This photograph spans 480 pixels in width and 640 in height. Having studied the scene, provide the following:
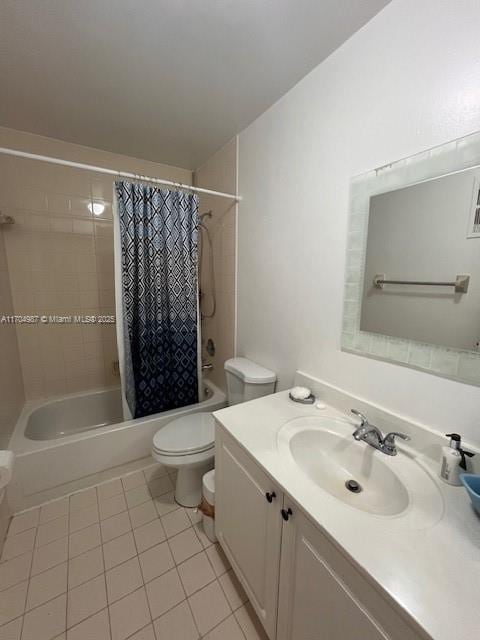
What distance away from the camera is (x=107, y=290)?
2268 mm

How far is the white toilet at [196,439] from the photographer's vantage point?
1.43m

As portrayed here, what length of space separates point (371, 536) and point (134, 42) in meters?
1.92

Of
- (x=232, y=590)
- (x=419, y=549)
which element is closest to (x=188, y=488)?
(x=232, y=590)

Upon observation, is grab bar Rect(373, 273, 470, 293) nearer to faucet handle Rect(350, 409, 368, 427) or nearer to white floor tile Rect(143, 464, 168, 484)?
faucet handle Rect(350, 409, 368, 427)

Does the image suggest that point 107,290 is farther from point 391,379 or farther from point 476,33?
point 476,33

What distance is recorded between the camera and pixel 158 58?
3.85 ft

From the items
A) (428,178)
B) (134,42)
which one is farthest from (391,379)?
(134,42)

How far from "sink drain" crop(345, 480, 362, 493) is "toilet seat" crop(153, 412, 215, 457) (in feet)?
2.59

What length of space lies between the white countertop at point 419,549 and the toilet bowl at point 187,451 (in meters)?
0.69

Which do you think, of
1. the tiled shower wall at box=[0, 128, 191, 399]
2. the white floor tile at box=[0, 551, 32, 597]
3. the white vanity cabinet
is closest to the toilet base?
the white vanity cabinet

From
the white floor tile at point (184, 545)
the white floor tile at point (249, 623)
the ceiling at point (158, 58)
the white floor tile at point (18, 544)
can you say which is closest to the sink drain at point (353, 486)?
the white floor tile at point (249, 623)

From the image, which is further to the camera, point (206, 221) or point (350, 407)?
point (206, 221)

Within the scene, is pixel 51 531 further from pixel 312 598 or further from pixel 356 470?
pixel 356 470

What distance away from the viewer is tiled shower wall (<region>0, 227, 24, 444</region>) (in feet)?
5.08
